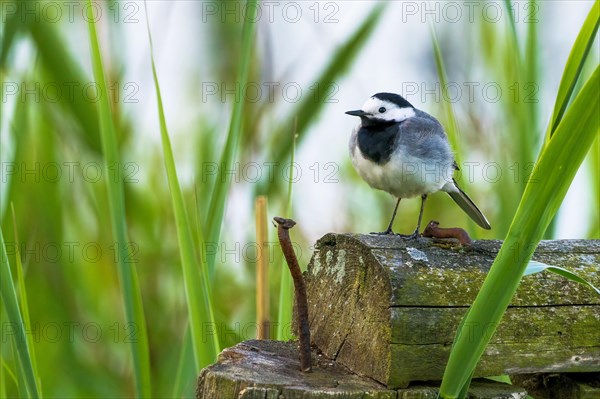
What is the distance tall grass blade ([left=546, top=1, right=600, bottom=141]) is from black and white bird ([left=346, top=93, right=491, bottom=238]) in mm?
1112

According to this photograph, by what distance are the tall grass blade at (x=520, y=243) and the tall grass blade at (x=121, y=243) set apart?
2.21 feet

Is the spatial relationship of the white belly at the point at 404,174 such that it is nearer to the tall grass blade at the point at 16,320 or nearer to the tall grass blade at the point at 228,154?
the tall grass blade at the point at 228,154

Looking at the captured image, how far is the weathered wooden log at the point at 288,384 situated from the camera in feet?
3.91

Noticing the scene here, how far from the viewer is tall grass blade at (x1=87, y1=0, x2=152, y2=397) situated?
1530 mm

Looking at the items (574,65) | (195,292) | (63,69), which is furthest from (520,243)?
(63,69)

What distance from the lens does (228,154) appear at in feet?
5.19

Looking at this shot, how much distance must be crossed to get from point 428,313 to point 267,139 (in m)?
1.32

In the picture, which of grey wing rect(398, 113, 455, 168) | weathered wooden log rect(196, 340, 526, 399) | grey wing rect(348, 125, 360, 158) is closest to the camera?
weathered wooden log rect(196, 340, 526, 399)

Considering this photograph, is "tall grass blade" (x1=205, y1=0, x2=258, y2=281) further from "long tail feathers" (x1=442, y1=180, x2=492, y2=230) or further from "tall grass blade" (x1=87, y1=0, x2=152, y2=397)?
"long tail feathers" (x1=442, y1=180, x2=492, y2=230)

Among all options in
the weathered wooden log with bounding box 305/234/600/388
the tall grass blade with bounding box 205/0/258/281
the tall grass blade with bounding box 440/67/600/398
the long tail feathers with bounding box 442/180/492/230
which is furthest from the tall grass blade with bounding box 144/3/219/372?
the long tail feathers with bounding box 442/180/492/230

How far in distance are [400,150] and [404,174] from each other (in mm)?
69

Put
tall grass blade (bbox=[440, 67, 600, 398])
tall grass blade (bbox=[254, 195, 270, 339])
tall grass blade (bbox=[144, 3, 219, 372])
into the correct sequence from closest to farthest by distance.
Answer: tall grass blade (bbox=[440, 67, 600, 398]), tall grass blade (bbox=[144, 3, 219, 372]), tall grass blade (bbox=[254, 195, 270, 339])

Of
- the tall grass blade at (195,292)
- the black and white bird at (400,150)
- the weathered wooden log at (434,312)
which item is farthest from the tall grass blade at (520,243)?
the black and white bird at (400,150)

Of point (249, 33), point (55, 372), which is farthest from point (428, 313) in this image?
point (55, 372)
